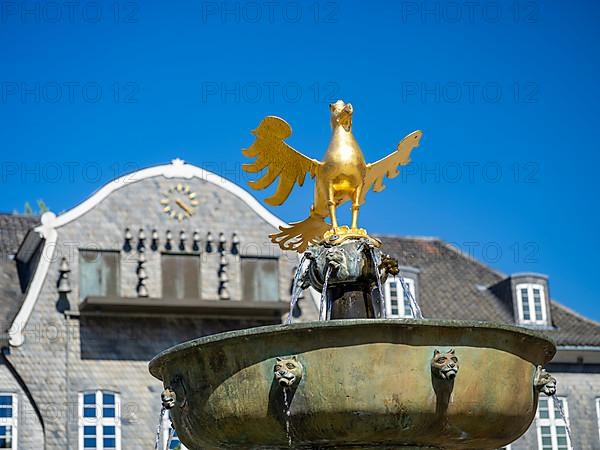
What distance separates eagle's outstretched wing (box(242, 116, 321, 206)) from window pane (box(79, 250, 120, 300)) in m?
18.6

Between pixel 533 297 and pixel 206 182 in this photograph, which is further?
pixel 533 297

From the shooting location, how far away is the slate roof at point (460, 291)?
116ft

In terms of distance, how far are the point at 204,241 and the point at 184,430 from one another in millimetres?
22124

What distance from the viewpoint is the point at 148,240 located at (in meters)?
32.1

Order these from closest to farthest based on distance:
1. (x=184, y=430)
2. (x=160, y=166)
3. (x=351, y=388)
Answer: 1. (x=351, y=388)
2. (x=184, y=430)
3. (x=160, y=166)

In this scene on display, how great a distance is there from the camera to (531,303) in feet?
119

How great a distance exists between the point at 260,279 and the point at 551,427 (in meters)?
9.19

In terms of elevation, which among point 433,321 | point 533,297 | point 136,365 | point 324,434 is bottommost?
point 324,434

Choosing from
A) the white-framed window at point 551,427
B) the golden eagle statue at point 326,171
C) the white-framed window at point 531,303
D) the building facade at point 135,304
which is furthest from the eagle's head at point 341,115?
the white-framed window at point 531,303

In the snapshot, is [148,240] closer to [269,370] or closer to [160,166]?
[160,166]

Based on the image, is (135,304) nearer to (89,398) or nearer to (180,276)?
(180,276)

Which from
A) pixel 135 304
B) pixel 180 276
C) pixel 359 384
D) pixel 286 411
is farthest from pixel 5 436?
pixel 359 384

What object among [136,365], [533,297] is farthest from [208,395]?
[533,297]

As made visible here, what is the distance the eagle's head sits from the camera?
12453 mm
